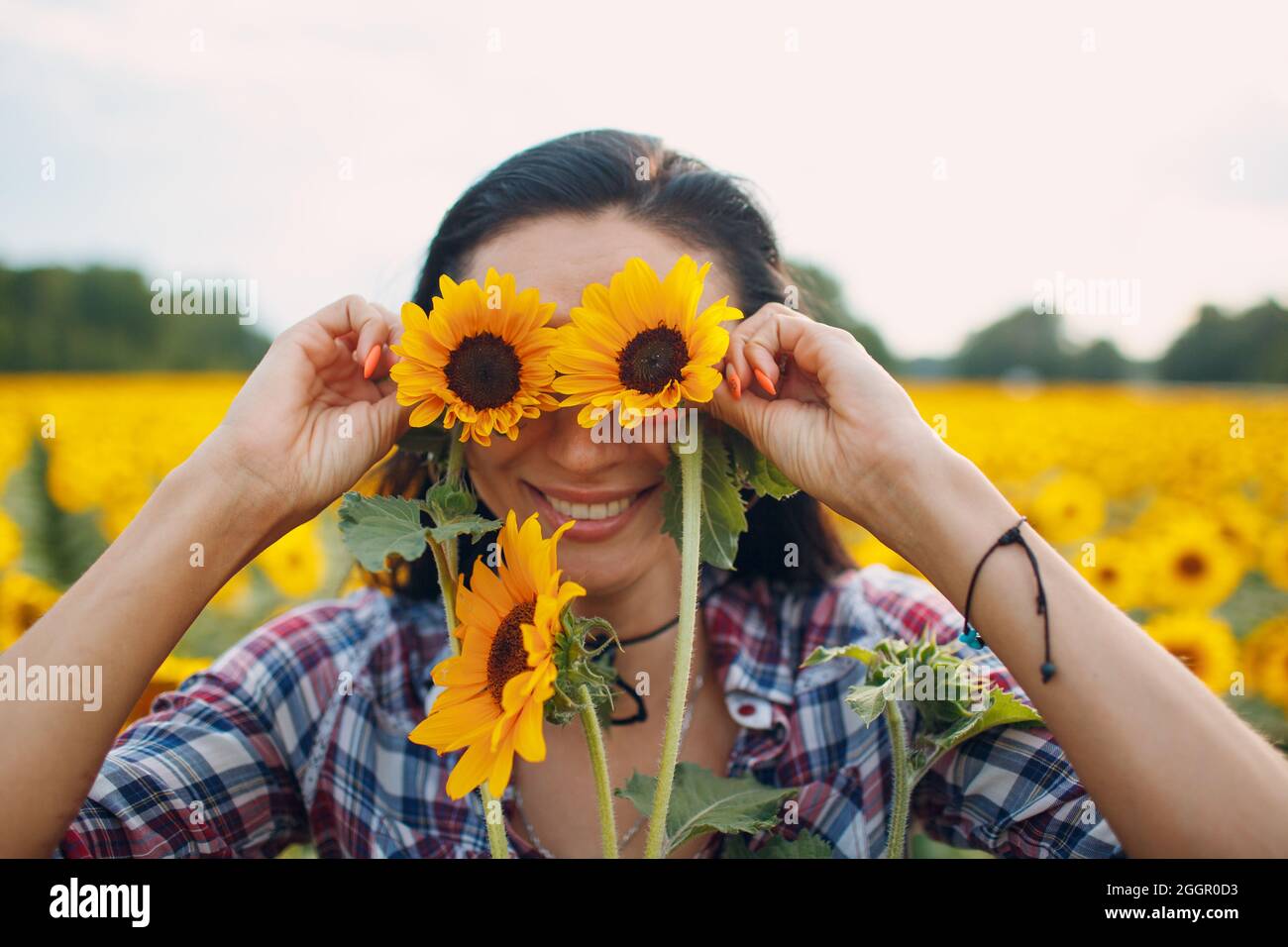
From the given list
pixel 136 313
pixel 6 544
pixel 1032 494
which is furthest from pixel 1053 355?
pixel 6 544

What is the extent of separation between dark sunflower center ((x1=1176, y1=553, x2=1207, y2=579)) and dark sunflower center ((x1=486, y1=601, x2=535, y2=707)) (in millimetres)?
4249

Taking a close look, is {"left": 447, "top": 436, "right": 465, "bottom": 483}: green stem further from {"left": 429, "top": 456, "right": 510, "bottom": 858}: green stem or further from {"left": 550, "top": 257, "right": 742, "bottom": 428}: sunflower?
{"left": 550, "top": 257, "right": 742, "bottom": 428}: sunflower

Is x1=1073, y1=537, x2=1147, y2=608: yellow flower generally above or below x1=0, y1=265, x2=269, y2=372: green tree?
below

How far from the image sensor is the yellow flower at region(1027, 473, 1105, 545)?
499 centimetres

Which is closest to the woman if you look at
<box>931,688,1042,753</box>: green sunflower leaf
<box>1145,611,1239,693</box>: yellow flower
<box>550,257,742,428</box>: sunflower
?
<box>931,688,1042,753</box>: green sunflower leaf

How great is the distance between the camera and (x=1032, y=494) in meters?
5.66

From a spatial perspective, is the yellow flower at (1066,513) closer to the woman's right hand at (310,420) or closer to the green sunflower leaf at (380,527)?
the woman's right hand at (310,420)

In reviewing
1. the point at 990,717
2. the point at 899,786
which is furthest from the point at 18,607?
the point at 990,717

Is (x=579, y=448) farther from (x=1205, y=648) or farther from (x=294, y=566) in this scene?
(x=294, y=566)

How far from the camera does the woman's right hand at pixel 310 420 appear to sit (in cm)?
182

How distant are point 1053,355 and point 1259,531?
37.4 meters

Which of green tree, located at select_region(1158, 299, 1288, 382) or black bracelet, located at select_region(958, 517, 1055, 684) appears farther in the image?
green tree, located at select_region(1158, 299, 1288, 382)

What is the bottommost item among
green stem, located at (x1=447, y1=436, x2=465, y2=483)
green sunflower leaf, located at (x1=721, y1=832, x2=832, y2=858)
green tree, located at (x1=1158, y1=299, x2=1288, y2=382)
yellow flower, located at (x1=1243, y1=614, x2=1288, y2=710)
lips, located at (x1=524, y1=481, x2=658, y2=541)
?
yellow flower, located at (x1=1243, y1=614, x2=1288, y2=710)
